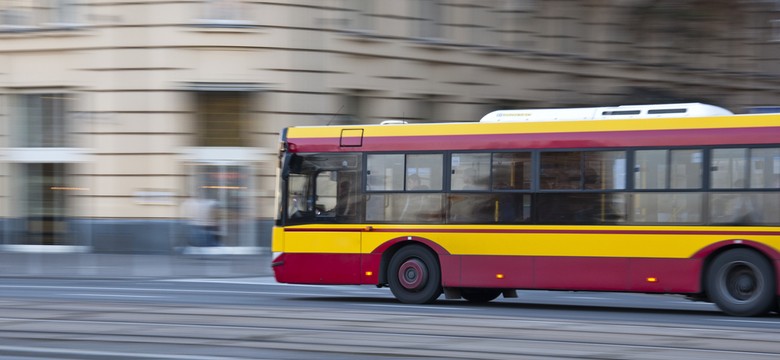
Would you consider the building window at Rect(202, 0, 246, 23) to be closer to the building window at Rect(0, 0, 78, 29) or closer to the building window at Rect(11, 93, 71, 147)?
the building window at Rect(0, 0, 78, 29)

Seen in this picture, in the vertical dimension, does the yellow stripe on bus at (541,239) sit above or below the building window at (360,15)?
below

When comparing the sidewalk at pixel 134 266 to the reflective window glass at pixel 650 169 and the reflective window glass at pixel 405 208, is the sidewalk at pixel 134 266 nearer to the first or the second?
the reflective window glass at pixel 405 208

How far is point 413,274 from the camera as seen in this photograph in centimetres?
1586

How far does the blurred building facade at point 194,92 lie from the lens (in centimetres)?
2692

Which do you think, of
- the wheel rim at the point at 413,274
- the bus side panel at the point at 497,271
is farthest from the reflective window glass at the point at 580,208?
the wheel rim at the point at 413,274

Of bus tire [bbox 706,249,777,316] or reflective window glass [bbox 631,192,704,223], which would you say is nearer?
bus tire [bbox 706,249,777,316]

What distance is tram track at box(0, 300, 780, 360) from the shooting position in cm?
988

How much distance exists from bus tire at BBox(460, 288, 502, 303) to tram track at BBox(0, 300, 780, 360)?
9.59ft

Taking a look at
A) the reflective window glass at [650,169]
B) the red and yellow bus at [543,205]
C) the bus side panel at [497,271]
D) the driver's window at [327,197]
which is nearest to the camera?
the red and yellow bus at [543,205]

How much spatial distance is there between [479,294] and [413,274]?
1.15m

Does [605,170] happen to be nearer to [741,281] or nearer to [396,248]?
[741,281]

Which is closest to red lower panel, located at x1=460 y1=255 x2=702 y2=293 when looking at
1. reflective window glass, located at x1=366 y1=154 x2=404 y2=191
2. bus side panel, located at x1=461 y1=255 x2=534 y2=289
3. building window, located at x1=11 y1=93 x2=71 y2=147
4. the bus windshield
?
bus side panel, located at x1=461 y1=255 x2=534 y2=289

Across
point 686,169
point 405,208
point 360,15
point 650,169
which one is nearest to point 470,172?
point 405,208

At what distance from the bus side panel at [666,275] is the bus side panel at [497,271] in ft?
4.21
